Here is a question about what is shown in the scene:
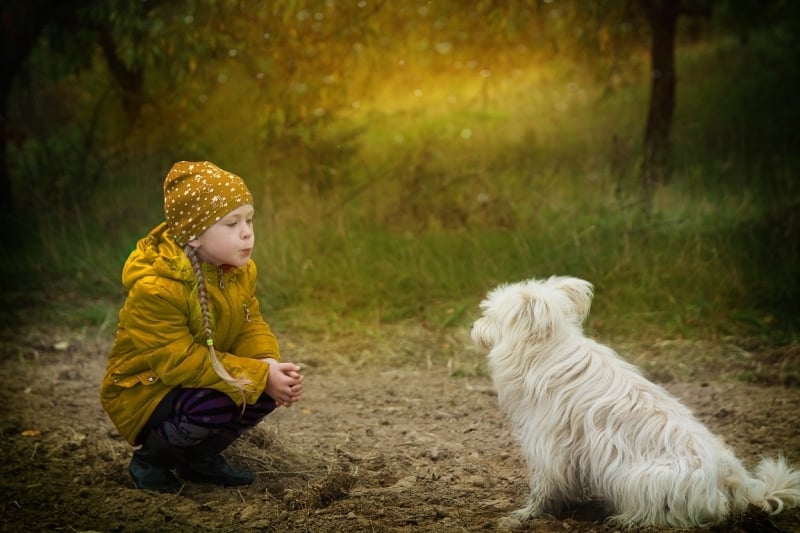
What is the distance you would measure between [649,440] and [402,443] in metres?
1.53

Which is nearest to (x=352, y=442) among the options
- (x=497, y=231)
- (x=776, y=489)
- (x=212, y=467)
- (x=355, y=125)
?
(x=212, y=467)

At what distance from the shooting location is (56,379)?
5320mm

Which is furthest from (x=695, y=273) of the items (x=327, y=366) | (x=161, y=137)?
(x=161, y=137)

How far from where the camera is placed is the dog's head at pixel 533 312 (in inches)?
123

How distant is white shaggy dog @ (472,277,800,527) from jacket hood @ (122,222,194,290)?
1126 millimetres

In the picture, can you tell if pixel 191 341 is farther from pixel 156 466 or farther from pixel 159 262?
pixel 156 466

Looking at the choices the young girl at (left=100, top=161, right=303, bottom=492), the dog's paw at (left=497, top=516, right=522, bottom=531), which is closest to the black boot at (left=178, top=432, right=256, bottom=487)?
the young girl at (left=100, top=161, right=303, bottom=492)

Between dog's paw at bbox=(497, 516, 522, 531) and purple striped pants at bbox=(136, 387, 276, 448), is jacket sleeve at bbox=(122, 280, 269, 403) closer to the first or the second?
purple striped pants at bbox=(136, 387, 276, 448)

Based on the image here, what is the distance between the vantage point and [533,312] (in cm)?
312

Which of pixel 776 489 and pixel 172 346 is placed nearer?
pixel 776 489

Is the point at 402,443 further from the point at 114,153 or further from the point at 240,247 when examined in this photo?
the point at 114,153

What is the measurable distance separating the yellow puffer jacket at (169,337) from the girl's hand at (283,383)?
0.03 m

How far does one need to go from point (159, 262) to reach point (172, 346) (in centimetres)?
32

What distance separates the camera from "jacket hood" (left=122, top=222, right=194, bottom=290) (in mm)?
3305
